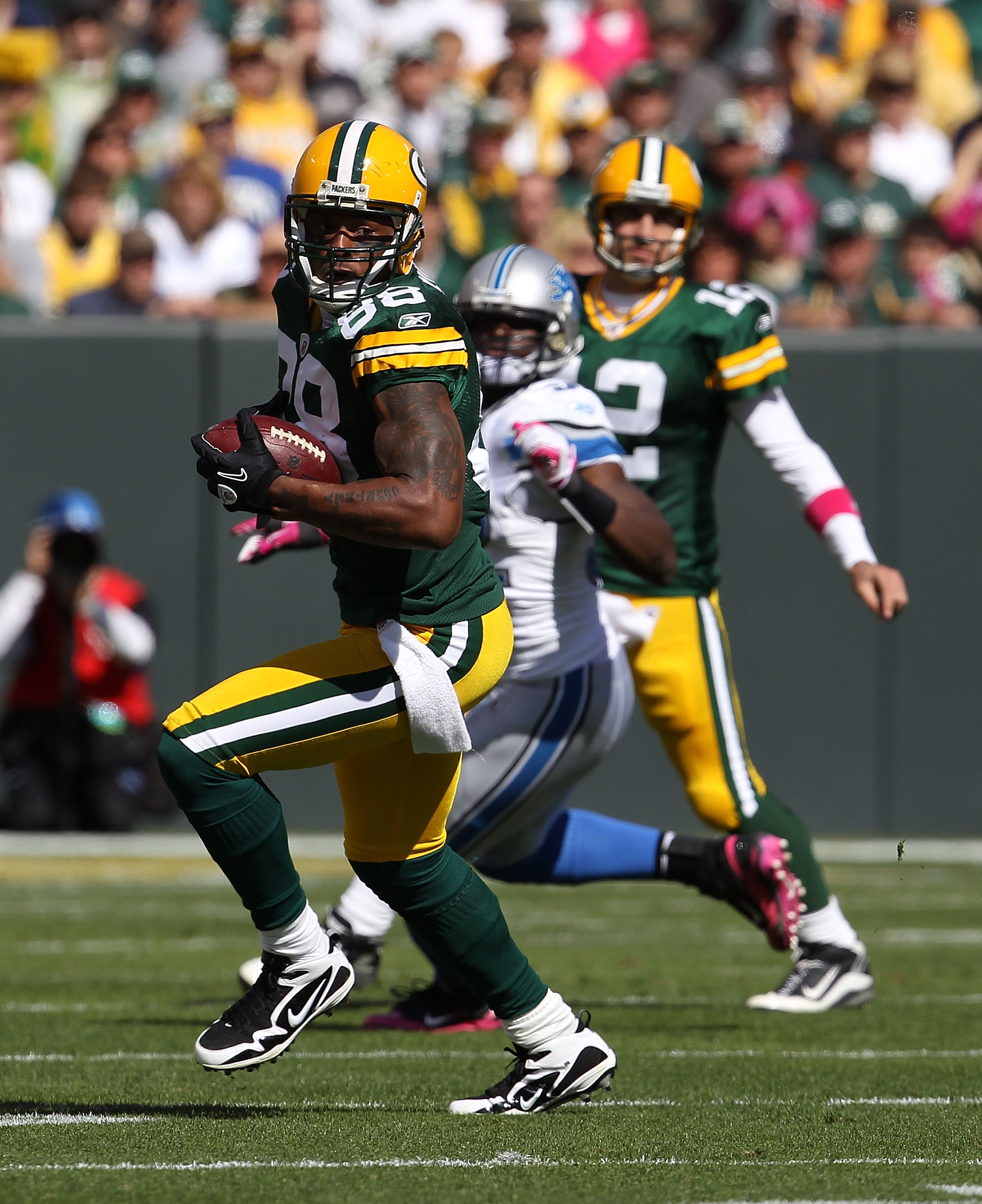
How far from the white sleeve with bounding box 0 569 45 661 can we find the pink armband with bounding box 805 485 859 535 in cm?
467

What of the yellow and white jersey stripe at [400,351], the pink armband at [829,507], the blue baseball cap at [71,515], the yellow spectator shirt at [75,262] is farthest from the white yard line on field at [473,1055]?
the yellow spectator shirt at [75,262]

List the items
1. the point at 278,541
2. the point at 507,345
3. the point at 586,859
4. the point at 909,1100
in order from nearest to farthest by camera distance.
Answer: the point at 909,1100, the point at 278,541, the point at 507,345, the point at 586,859

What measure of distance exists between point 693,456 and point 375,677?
2072mm

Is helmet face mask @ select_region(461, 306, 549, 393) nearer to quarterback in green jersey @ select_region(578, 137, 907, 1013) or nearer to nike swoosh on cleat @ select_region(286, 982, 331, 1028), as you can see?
quarterback in green jersey @ select_region(578, 137, 907, 1013)

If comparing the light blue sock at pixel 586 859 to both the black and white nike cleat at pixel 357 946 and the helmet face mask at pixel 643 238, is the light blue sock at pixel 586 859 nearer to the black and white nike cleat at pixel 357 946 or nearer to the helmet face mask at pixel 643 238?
the black and white nike cleat at pixel 357 946

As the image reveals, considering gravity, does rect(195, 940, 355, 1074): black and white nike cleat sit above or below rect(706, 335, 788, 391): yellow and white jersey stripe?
below

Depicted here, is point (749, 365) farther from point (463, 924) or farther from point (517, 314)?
point (463, 924)

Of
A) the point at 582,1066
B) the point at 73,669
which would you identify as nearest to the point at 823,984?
the point at 582,1066

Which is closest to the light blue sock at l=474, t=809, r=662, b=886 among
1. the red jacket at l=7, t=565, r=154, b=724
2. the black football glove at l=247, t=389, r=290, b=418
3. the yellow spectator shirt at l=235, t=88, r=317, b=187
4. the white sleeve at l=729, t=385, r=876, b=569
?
the white sleeve at l=729, t=385, r=876, b=569

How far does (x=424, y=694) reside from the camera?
3.39 m

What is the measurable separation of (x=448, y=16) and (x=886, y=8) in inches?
98.3

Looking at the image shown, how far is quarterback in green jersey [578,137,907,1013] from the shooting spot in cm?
504

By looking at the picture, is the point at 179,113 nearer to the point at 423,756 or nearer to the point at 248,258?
the point at 248,258

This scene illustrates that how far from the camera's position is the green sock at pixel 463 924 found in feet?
11.6
